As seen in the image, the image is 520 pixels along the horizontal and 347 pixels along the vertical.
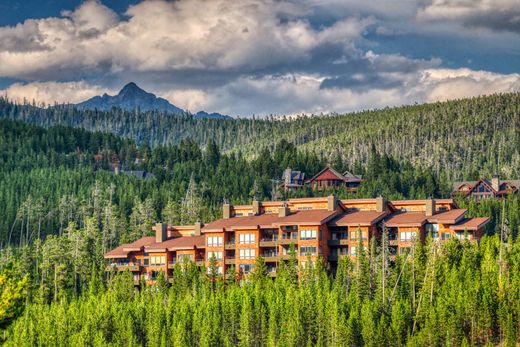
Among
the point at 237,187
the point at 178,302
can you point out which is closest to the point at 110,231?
the point at 237,187

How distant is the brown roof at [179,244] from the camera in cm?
13625

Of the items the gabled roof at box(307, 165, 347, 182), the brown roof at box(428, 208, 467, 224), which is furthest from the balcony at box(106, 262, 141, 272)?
the gabled roof at box(307, 165, 347, 182)

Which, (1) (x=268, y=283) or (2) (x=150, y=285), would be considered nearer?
(1) (x=268, y=283)

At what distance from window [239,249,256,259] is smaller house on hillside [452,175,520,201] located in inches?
2718

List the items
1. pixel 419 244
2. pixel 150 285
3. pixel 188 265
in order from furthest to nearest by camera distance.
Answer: pixel 150 285 → pixel 188 265 → pixel 419 244

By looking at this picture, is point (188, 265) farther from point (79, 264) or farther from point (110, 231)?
point (110, 231)

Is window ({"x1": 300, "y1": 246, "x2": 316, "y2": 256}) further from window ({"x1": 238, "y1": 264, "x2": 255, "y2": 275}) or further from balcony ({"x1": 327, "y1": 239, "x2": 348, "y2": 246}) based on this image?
window ({"x1": 238, "y1": 264, "x2": 255, "y2": 275})

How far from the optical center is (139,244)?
144m

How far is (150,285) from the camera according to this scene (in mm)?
Result: 136000

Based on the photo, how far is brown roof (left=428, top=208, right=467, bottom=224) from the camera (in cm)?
12438

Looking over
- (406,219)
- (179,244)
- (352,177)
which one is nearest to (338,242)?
(406,219)

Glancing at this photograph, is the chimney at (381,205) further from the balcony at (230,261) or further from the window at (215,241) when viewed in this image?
the window at (215,241)

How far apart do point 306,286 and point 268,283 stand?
16.9 feet

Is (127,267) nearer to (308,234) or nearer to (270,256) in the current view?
(270,256)
